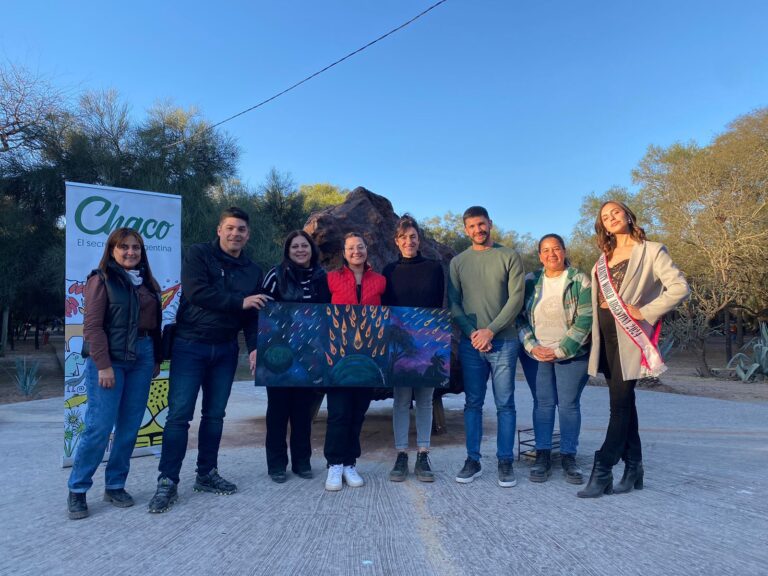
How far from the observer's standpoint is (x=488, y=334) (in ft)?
12.8

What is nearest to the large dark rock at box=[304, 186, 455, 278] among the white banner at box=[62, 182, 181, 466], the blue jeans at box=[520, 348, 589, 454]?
the white banner at box=[62, 182, 181, 466]

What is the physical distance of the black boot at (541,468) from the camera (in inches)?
155

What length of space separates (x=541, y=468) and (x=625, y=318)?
1343 millimetres

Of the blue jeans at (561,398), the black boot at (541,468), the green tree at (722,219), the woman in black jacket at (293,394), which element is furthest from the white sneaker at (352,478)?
the green tree at (722,219)

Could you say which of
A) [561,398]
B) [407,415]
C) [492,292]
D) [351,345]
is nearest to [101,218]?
[351,345]

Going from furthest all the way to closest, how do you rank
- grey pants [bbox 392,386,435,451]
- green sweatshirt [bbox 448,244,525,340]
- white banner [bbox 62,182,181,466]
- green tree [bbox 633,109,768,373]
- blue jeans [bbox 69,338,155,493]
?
green tree [bbox 633,109,768,373] → white banner [bbox 62,182,181,466] → grey pants [bbox 392,386,435,451] → green sweatshirt [bbox 448,244,525,340] → blue jeans [bbox 69,338,155,493]

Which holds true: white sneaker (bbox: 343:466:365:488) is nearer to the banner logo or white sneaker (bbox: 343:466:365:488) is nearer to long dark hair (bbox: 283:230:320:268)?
long dark hair (bbox: 283:230:320:268)

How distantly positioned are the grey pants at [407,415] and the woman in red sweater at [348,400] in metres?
0.26

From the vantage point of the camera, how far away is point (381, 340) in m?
3.96

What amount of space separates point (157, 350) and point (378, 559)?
217cm

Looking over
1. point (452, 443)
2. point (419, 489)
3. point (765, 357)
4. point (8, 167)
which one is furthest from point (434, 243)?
point (8, 167)

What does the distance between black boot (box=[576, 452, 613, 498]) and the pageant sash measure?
0.75 metres

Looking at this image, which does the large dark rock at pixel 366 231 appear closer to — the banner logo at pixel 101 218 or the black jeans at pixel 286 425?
the banner logo at pixel 101 218

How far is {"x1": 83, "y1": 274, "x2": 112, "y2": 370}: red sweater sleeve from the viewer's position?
3.32 meters
